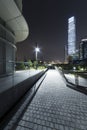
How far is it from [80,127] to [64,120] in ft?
2.27

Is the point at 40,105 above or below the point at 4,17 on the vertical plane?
below

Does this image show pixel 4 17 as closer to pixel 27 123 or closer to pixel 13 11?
pixel 13 11

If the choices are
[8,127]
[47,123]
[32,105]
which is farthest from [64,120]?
[32,105]

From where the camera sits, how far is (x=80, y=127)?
15.7ft

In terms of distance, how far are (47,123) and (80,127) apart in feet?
3.24

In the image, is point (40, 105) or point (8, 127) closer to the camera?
point (8, 127)

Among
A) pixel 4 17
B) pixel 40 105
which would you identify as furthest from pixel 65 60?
pixel 40 105

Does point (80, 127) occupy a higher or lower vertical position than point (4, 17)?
lower

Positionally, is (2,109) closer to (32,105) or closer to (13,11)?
(32,105)

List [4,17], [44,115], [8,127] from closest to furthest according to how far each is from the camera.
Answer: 1. [8,127]
2. [44,115]
3. [4,17]

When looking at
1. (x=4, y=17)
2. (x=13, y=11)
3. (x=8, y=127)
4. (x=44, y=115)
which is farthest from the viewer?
(x=4, y=17)

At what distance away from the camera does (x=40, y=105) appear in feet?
23.9

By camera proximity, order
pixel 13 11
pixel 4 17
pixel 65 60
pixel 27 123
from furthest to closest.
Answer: pixel 65 60
pixel 4 17
pixel 13 11
pixel 27 123

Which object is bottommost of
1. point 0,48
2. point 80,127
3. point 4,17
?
point 80,127
